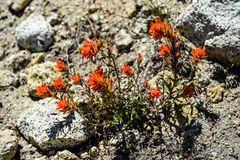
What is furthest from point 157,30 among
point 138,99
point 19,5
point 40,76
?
point 19,5

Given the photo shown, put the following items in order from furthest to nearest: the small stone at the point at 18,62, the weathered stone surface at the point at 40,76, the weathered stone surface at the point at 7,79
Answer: the small stone at the point at 18,62 → the weathered stone surface at the point at 7,79 → the weathered stone surface at the point at 40,76

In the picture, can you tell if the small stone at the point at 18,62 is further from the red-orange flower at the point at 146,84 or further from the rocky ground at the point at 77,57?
the red-orange flower at the point at 146,84

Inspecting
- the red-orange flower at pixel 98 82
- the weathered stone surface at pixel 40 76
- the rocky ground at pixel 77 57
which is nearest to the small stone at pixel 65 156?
the rocky ground at pixel 77 57

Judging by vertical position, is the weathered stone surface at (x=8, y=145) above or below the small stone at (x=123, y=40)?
below

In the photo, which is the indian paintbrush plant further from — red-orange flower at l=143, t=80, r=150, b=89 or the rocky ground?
the rocky ground

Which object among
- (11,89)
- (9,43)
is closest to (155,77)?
(11,89)

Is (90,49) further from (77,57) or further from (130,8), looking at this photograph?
(130,8)

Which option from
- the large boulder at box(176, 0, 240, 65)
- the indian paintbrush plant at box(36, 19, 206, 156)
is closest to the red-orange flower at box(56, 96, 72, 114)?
the indian paintbrush plant at box(36, 19, 206, 156)
